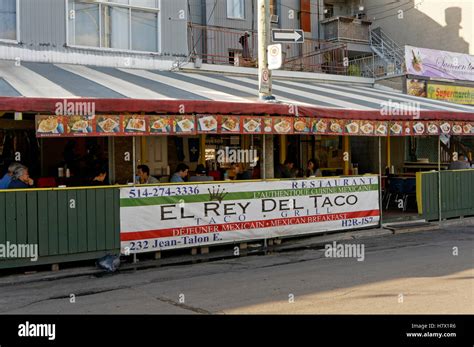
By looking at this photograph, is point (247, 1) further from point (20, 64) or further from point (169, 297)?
point (169, 297)

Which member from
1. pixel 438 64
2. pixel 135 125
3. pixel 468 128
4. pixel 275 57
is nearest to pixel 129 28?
pixel 275 57

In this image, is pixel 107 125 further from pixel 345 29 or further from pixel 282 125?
pixel 345 29

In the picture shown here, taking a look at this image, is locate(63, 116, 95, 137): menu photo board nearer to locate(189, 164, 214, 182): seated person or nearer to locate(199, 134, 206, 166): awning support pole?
locate(189, 164, 214, 182): seated person

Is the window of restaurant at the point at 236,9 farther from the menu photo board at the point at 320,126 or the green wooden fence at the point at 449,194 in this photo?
the green wooden fence at the point at 449,194

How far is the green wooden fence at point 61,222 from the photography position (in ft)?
27.4

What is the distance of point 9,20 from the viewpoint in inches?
473

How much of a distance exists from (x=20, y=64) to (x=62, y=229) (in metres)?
4.85

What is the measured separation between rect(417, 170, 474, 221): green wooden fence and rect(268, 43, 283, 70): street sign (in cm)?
503

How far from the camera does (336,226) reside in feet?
38.8

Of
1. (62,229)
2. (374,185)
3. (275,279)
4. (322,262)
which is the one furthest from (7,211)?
(374,185)

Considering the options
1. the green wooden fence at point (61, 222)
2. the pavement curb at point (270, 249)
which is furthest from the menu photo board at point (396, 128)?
the green wooden fence at point (61, 222)
